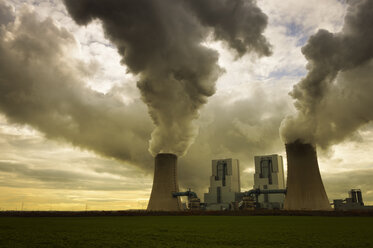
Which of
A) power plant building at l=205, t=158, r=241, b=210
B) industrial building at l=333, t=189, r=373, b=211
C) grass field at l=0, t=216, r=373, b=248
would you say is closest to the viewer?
grass field at l=0, t=216, r=373, b=248

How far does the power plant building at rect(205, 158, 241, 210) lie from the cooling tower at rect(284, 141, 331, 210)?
43.7 metres

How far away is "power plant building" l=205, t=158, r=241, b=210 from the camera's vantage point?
78.7 m

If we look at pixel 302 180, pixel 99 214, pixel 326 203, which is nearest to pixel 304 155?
pixel 302 180

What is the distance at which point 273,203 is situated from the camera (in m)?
76.3

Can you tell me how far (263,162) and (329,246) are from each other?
7478 cm

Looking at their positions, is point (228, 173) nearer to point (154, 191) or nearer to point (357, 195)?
point (357, 195)

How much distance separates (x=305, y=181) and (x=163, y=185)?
18.5 metres

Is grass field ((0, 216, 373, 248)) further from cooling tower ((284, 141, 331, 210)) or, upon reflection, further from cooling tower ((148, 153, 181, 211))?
cooling tower ((148, 153, 181, 211))

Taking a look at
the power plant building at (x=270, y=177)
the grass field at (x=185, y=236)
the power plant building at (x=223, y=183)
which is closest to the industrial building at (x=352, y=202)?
the power plant building at (x=270, y=177)

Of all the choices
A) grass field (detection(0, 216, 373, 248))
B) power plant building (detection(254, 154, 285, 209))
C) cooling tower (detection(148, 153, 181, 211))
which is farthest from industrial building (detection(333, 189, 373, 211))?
grass field (detection(0, 216, 373, 248))

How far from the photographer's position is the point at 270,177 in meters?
79.1

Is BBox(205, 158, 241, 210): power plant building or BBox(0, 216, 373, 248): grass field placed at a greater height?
BBox(205, 158, 241, 210): power plant building

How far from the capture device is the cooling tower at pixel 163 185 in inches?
1603

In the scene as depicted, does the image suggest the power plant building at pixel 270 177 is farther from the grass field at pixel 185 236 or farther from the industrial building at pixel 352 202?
the grass field at pixel 185 236
